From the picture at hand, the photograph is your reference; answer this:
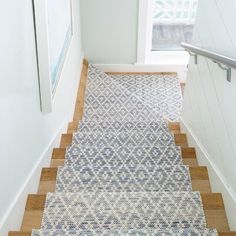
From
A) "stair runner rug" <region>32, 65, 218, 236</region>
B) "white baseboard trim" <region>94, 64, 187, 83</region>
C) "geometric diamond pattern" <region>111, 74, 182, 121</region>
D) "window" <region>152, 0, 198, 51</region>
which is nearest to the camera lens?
"stair runner rug" <region>32, 65, 218, 236</region>

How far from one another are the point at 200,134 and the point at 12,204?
66.6 inches

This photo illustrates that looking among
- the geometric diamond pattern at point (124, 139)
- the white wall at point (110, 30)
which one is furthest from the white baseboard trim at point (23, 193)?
the white wall at point (110, 30)

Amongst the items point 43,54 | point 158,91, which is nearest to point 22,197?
point 43,54

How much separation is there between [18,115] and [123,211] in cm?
84

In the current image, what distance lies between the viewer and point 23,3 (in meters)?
2.29

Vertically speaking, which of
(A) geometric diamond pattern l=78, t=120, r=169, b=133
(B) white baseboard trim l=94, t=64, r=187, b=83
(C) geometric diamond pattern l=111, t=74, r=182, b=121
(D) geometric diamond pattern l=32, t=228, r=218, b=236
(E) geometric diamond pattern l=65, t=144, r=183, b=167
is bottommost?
(C) geometric diamond pattern l=111, t=74, r=182, b=121

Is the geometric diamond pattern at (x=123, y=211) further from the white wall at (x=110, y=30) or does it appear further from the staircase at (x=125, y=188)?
the white wall at (x=110, y=30)

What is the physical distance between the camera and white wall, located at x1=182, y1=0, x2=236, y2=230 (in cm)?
244

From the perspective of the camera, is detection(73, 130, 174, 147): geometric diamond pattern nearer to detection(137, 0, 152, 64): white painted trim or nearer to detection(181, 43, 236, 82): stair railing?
detection(181, 43, 236, 82): stair railing

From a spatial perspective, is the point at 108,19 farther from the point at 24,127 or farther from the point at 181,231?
the point at 181,231

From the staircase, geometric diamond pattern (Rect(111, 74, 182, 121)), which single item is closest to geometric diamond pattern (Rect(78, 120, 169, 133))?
the staircase

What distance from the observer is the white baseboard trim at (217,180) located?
7.84 feet

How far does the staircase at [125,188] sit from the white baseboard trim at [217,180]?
0.06 m

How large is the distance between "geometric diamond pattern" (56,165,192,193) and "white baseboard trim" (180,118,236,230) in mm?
175
